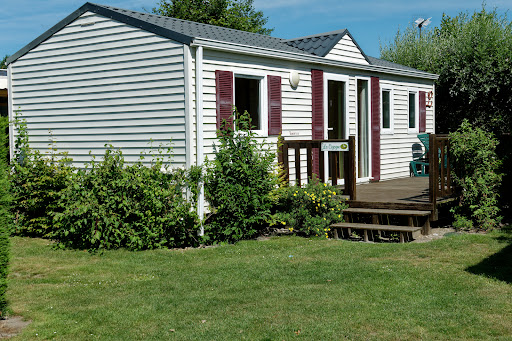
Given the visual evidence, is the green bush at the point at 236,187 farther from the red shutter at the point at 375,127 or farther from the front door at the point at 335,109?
the red shutter at the point at 375,127

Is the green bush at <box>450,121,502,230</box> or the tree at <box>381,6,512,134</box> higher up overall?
the tree at <box>381,6,512,134</box>

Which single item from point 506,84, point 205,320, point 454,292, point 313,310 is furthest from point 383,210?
point 506,84

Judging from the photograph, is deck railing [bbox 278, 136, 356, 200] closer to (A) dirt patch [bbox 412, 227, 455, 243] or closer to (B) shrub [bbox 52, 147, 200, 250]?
(A) dirt patch [bbox 412, 227, 455, 243]

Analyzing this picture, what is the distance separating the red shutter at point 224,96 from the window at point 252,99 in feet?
2.11

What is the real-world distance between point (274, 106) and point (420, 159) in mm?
5764

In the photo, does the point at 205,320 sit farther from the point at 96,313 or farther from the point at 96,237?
the point at 96,237

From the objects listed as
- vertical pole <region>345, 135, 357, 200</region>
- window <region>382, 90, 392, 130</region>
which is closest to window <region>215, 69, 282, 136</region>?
vertical pole <region>345, 135, 357, 200</region>

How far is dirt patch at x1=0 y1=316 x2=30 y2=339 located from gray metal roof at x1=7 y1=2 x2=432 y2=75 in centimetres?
454

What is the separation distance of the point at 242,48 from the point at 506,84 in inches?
426

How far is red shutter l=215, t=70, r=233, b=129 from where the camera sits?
27.3 ft

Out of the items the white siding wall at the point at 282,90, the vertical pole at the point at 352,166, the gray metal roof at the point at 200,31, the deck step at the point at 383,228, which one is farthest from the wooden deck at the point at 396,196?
the gray metal roof at the point at 200,31

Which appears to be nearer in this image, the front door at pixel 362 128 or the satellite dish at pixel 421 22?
the front door at pixel 362 128

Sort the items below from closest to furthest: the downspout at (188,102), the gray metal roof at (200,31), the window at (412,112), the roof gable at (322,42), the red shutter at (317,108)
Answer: the downspout at (188,102) → the gray metal roof at (200,31) → the red shutter at (317,108) → the roof gable at (322,42) → the window at (412,112)

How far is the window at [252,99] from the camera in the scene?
9.16 m
